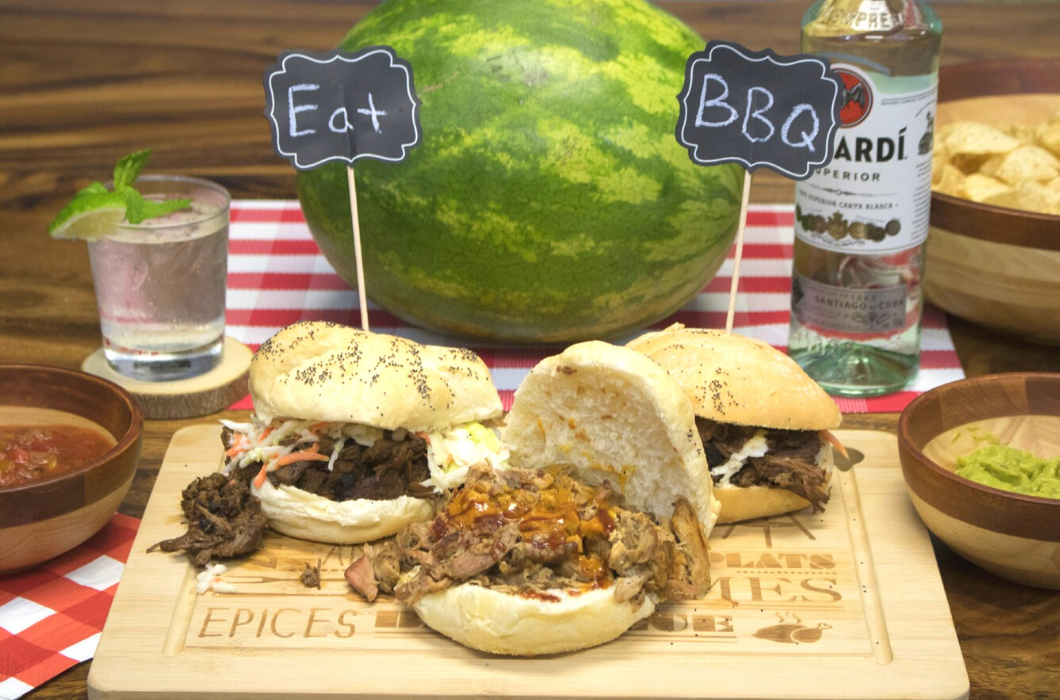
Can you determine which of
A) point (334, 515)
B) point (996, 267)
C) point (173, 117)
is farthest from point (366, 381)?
point (173, 117)

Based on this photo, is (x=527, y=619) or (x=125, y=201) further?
(x=125, y=201)

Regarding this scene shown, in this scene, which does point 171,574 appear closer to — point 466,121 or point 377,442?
point 377,442

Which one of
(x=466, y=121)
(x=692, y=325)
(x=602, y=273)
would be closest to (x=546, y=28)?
(x=466, y=121)

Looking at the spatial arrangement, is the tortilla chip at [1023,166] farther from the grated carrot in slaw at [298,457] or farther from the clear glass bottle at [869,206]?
the grated carrot in slaw at [298,457]

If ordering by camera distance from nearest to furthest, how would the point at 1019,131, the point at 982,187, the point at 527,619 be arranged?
the point at 527,619, the point at 982,187, the point at 1019,131

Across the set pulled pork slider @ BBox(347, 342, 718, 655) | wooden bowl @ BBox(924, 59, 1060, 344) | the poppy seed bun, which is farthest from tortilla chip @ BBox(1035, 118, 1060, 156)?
pulled pork slider @ BBox(347, 342, 718, 655)

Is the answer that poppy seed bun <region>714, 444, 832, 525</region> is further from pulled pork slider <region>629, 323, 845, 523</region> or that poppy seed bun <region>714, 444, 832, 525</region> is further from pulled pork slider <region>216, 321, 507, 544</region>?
pulled pork slider <region>216, 321, 507, 544</region>

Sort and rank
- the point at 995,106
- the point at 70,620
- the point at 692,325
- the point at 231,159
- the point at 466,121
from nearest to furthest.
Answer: the point at 70,620, the point at 466,121, the point at 692,325, the point at 995,106, the point at 231,159

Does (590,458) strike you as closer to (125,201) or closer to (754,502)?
(754,502)
